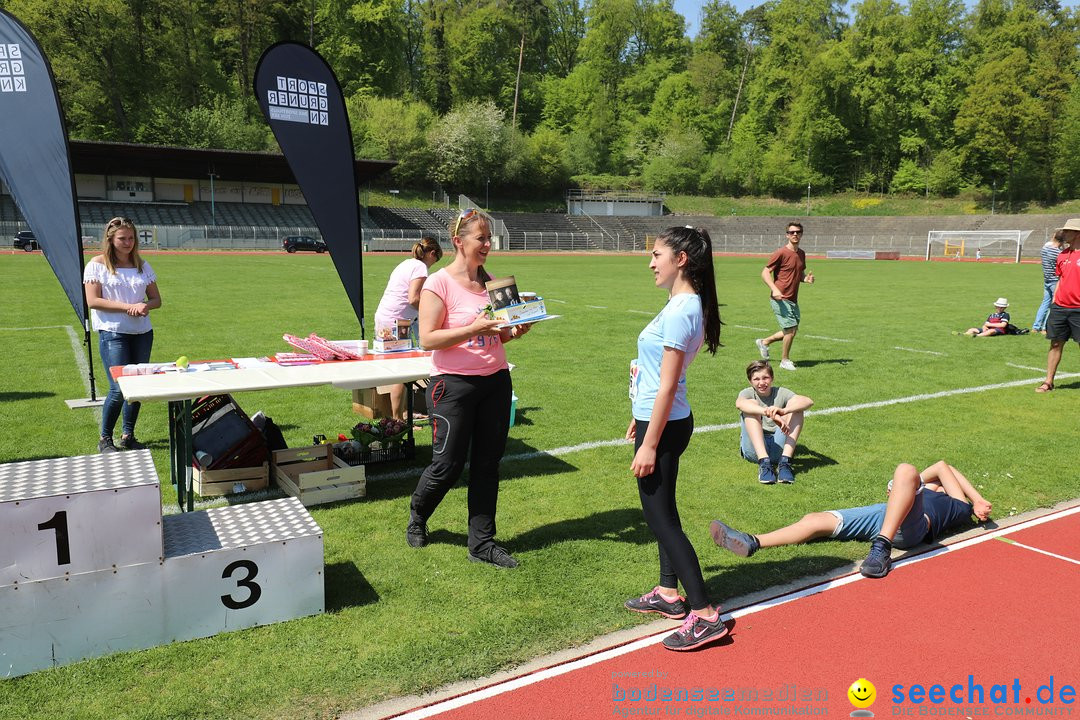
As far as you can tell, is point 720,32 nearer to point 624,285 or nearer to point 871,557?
point 624,285

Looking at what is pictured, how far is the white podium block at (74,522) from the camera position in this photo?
11.0 feet

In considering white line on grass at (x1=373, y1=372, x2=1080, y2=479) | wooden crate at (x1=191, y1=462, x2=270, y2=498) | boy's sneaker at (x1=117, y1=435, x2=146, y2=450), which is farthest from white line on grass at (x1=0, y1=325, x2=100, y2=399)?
white line on grass at (x1=373, y1=372, x2=1080, y2=479)

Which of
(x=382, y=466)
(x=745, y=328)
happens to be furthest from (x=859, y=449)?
(x=745, y=328)

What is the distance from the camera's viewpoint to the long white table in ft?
16.6

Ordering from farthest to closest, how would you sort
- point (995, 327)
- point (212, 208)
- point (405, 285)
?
1. point (212, 208)
2. point (995, 327)
3. point (405, 285)

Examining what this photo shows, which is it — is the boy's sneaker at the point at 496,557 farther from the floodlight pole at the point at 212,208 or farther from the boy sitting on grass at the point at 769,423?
the floodlight pole at the point at 212,208

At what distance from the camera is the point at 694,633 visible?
3.70m

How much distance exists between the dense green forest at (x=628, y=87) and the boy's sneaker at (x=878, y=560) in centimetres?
7430

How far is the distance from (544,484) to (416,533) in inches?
60.5

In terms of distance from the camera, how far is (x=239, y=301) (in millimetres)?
18812

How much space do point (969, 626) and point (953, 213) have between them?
78486 mm

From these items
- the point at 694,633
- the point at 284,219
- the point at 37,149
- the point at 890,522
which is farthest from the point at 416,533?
the point at 284,219

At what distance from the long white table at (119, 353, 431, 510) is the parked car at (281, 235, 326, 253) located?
4588 cm

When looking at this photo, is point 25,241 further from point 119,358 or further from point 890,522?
point 890,522
